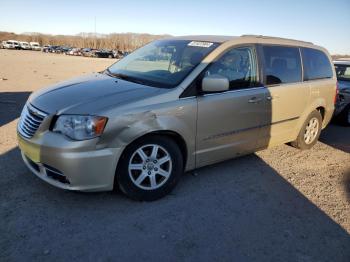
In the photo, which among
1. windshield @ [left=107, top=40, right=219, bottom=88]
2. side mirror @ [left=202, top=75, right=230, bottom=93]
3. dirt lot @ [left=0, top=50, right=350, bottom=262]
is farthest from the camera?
windshield @ [left=107, top=40, right=219, bottom=88]

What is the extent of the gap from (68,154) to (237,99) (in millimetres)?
2242

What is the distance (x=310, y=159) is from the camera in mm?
5777

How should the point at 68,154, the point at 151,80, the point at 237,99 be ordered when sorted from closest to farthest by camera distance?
the point at 68,154, the point at 151,80, the point at 237,99

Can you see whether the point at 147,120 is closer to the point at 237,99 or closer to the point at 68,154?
the point at 68,154

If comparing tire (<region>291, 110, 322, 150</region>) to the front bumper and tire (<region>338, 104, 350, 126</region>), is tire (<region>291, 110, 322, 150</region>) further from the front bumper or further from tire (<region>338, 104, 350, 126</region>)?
the front bumper

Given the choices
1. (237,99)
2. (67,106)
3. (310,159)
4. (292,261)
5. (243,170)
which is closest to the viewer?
(292,261)

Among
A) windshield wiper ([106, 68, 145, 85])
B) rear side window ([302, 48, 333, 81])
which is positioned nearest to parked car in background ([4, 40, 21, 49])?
windshield wiper ([106, 68, 145, 85])

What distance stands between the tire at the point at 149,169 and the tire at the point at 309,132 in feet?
9.36

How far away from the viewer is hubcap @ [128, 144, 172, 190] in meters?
3.73

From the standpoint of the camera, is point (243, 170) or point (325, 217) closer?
point (325, 217)

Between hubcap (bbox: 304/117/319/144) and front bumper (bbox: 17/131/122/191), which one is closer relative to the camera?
front bumper (bbox: 17/131/122/191)

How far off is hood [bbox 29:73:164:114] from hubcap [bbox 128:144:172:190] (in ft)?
1.93

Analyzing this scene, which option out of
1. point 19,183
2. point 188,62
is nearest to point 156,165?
point 188,62

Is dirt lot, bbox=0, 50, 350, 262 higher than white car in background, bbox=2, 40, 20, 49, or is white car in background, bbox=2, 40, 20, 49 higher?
white car in background, bbox=2, 40, 20, 49
